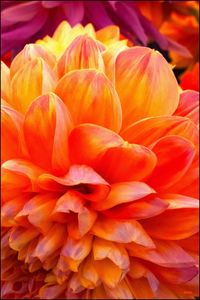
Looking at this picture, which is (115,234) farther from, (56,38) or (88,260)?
(56,38)

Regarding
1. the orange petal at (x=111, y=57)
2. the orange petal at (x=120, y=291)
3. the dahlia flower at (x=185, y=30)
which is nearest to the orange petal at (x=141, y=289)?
the orange petal at (x=120, y=291)

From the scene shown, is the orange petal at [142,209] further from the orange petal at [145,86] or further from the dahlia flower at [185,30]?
the dahlia flower at [185,30]

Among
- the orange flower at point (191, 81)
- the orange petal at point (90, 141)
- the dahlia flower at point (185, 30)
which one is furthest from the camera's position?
the dahlia flower at point (185, 30)

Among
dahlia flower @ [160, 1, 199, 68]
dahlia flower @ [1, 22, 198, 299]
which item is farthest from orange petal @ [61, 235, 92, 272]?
dahlia flower @ [160, 1, 199, 68]

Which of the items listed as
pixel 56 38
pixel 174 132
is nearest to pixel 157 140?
pixel 174 132

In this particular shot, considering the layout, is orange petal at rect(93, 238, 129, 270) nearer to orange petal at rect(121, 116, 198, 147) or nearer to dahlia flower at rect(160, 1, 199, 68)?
orange petal at rect(121, 116, 198, 147)

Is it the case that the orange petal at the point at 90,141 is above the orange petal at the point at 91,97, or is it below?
below

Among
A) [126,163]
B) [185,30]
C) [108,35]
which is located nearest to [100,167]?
[126,163]
